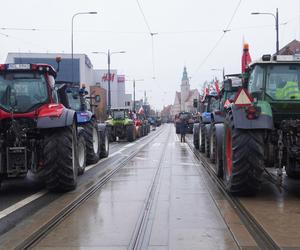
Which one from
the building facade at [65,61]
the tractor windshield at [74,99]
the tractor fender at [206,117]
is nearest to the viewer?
the tractor windshield at [74,99]

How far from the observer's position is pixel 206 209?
8531mm

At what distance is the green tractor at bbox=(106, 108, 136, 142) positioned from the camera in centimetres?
3238

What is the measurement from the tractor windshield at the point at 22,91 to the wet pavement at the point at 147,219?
227 cm

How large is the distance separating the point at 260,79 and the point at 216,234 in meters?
4.16

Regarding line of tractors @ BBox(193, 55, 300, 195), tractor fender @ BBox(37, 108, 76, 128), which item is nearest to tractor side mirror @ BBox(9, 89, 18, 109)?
tractor fender @ BBox(37, 108, 76, 128)

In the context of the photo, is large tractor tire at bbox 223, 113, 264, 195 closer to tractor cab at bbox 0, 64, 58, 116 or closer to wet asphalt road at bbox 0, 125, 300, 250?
wet asphalt road at bbox 0, 125, 300, 250

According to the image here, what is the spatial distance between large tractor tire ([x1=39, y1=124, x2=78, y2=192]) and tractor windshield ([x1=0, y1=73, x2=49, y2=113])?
89 cm

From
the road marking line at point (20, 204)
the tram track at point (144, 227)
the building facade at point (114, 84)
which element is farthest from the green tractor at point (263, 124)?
the building facade at point (114, 84)

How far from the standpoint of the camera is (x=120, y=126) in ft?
108

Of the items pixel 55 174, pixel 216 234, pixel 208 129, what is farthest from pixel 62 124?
pixel 208 129

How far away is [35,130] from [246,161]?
418cm

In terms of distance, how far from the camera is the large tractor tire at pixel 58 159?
10117 millimetres

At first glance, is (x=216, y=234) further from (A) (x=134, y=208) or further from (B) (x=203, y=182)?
(B) (x=203, y=182)

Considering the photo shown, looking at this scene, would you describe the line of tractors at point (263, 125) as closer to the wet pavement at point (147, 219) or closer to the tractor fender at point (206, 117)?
the wet pavement at point (147, 219)
